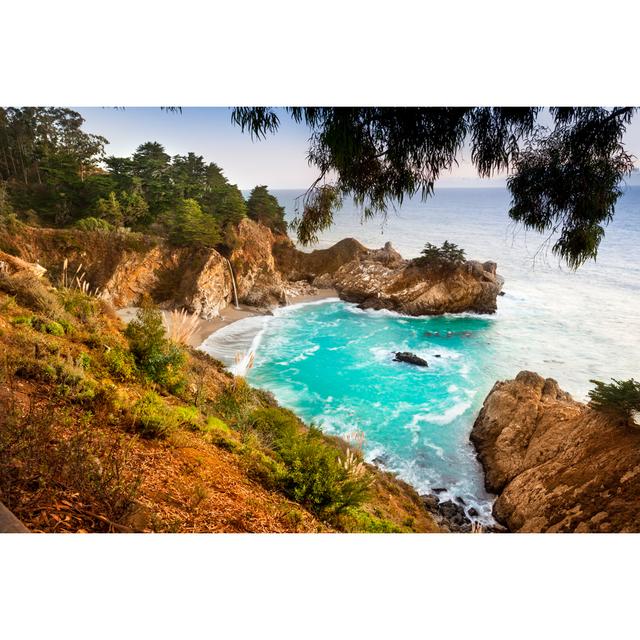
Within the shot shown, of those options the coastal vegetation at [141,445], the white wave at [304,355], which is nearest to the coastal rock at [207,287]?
the coastal vegetation at [141,445]

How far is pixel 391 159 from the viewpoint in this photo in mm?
2242

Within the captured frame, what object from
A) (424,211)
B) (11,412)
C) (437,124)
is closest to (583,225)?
(424,211)

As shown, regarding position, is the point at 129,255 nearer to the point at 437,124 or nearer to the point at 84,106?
the point at 84,106

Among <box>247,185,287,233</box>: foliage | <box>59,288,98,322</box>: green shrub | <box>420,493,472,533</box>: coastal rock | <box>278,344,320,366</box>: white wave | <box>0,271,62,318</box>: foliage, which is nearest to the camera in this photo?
<box>0,271,62,318</box>: foliage

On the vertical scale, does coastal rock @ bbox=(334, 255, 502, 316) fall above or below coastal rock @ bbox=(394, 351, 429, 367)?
above

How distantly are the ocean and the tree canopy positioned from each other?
0.52 feet

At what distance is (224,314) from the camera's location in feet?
14.1

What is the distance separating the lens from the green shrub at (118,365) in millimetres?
2479

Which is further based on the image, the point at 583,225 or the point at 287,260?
the point at 287,260

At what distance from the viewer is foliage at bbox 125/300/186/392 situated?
2805 millimetres

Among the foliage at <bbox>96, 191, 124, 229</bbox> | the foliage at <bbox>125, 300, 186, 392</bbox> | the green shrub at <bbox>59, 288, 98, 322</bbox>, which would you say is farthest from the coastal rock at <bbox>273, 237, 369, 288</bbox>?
the green shrub at <bbox>59, 288, 98, 322</bbox>

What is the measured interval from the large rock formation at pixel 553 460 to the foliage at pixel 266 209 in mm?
2740

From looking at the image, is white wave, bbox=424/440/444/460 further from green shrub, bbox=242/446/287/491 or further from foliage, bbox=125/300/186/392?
foliage, bbox=125/300/186/392
